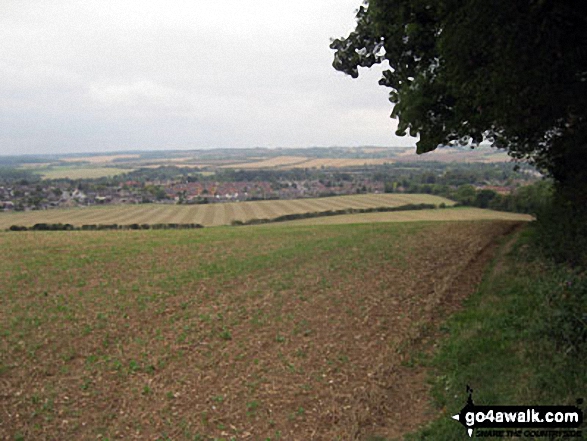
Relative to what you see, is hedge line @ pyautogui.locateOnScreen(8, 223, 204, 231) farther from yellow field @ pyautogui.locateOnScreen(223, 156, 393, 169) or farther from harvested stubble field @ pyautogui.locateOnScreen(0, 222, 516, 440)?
yellow field @ pyautogui.locateOnScreen(223, 156, 393, 169)

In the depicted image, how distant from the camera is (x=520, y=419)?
5.14m

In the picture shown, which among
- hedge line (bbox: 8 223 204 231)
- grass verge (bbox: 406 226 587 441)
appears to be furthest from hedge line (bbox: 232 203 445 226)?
grass verge (bbox: 406 226 587 441)

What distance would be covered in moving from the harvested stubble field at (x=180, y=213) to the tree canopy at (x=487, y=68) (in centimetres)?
3389

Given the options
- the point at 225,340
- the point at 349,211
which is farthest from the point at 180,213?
the point at 225,340

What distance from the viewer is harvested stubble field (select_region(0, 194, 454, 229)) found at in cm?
4938

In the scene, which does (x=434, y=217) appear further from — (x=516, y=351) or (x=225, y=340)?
(x=516, y=351)

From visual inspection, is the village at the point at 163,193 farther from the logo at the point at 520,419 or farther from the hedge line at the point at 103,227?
the logo at the point at 520,419

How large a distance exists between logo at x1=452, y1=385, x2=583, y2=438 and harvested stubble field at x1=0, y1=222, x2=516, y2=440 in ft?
2.91

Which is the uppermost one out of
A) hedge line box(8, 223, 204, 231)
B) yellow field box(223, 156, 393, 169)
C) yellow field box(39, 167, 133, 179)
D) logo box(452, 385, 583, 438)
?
Result: yellow field box(223, 156, 393, 169)

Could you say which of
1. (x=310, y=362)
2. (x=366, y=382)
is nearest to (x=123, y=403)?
(x=310, y=362)

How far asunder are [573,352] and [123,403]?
299 inches

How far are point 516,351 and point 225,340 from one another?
20.5ft

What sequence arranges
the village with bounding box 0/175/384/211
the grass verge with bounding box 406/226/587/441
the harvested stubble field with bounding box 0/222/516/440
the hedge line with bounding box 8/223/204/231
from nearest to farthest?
1. the grass verge with bounding box 406/226/587/441
2. the harvested stubble field with bounding box 0/222/516/440
3. the hedge line with bounding box 8/223/204/231
4. the village with bounding box 0/175/384/211

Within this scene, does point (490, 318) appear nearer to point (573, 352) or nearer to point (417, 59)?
point (573, 352)
